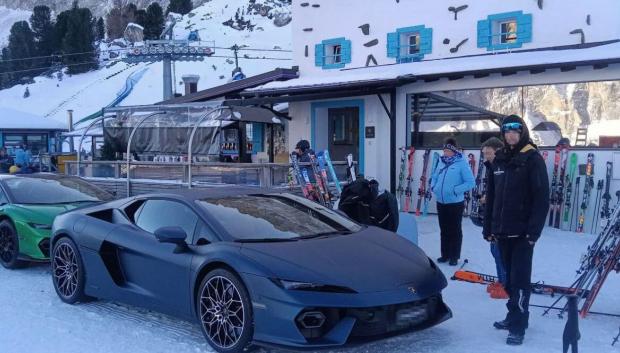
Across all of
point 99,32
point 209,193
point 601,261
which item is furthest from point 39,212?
point 99,32

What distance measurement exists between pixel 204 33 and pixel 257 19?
8.25 metres

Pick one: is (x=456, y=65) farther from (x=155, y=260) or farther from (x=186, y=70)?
(x=186, y=70)

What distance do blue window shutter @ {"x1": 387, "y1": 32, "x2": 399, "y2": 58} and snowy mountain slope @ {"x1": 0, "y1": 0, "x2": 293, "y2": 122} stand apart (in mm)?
46154

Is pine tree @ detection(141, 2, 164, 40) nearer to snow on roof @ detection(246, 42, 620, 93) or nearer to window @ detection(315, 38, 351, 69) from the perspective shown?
window @ detection(315, 38, 351, 69)

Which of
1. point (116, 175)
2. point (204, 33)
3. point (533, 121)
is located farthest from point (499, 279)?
point (204, 33)

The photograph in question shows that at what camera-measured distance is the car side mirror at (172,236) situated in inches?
201

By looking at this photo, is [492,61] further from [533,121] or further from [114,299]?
[114,299]

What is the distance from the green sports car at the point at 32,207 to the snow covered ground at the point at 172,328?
2.05ft

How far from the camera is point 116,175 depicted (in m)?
13.6

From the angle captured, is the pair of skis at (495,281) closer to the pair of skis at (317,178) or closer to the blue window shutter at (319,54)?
the pair of skis at (317,178)

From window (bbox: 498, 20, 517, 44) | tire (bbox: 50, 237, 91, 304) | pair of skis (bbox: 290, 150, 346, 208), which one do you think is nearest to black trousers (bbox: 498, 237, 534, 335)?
tire (bbox: 50, 237, 91, 304)

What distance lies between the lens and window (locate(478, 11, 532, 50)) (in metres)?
13.0

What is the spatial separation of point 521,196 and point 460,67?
25.3 feet

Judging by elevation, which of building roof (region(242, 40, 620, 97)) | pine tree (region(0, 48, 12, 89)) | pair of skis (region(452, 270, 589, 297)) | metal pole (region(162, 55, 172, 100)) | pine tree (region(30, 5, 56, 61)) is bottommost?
pair of skis (region(452, 270, 589, 297))
